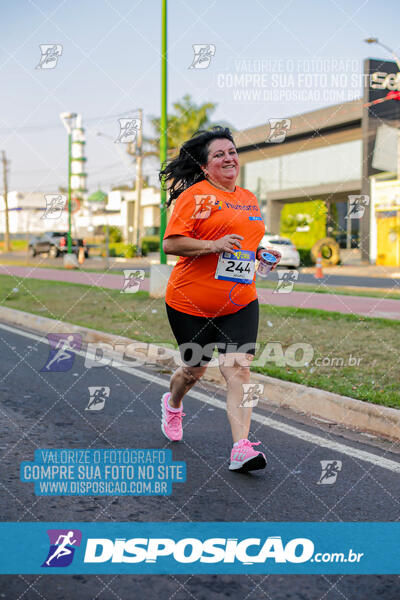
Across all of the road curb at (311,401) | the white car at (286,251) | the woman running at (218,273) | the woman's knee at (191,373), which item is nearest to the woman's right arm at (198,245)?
the woman running at (218,273)

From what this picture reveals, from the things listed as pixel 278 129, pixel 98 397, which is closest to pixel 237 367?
pixel 98 397

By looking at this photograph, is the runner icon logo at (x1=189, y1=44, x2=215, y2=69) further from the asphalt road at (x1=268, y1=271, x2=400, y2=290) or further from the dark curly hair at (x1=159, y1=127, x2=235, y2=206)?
the asphalt road at (x1=268, y1=271, x2=400, y2=290)

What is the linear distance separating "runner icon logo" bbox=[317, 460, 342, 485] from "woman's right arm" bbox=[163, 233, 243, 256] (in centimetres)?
138

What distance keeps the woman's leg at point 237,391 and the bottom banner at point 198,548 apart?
2.79 feet

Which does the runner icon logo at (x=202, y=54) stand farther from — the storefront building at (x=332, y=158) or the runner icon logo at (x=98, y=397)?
the storefront building at (x=332, y=158)

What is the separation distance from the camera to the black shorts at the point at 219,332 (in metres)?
4.16

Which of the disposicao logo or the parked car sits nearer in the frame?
the disposicao logo

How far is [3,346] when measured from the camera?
9.02m

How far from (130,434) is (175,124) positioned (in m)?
48.4

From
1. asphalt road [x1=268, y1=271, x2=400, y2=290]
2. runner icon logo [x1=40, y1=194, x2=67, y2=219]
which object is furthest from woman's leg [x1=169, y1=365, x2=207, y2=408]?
asphalt road [x1=268, y1=271, x2=400, y2=290]

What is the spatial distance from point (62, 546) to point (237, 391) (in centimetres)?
145

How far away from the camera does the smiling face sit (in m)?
4.14

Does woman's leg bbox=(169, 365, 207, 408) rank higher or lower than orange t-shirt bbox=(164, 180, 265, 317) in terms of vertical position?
lower

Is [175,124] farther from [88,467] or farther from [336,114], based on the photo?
[88,467]
